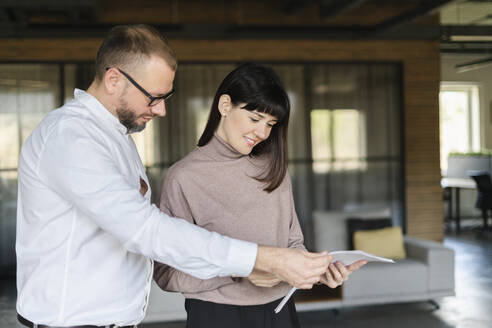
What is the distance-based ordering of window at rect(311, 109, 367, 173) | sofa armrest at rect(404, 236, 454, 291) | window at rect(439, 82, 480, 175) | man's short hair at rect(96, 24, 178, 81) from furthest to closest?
window at rect(439, 82, 480, 175) < window at rect(311, 109, 367, 173) < sofa armrest at rect(404, 236, 454, 291) < man's short hair at rect(96, 24, 178, 81)

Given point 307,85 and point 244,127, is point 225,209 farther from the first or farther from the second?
point 307,85

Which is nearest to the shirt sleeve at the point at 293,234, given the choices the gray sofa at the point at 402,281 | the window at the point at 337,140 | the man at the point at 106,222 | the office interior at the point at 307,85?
the man at the point at 106,222

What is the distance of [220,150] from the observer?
5.73ft

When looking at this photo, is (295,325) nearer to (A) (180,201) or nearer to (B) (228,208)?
(B) (228,208)

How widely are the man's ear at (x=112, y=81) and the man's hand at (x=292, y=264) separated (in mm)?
552

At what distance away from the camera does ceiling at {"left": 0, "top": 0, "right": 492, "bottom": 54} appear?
6.64 metres

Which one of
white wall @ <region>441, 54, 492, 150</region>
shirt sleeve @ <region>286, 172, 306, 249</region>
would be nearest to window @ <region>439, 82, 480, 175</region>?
white wall @ <region>441, 54, 492, 150</region>

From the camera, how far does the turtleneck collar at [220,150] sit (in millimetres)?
1738

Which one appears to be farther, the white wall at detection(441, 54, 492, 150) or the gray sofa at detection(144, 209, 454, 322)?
the white wall at detection(441, 54, 492, 150)

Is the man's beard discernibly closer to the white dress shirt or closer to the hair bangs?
the white dress shirt

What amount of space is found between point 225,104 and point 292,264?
2.14 ft

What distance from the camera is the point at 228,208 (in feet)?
5.48

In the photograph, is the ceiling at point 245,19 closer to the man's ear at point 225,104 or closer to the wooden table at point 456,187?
the wooden table at point 456,187

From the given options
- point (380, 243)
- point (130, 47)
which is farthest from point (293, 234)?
point (380, 243)
